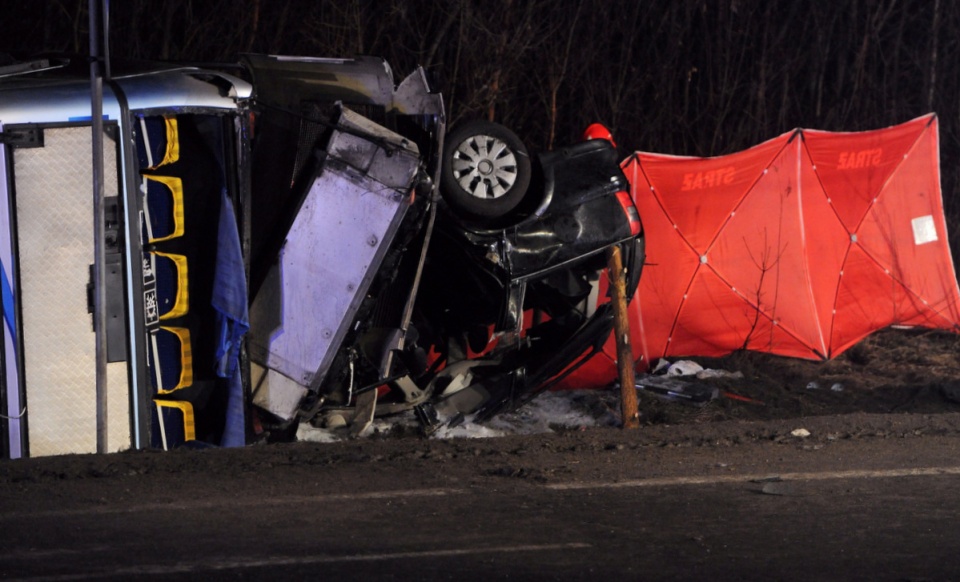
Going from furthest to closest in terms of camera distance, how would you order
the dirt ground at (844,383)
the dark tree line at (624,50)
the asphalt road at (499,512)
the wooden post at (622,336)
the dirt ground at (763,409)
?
the dark tree line at (624,50)
the dirt ground at (844,383)
the wooden post at (622,336)
the dirt ground at (763,409)
the asphalt road at (499,512)

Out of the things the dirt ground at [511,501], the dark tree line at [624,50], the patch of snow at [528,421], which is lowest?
the patch of snow at [528,421]

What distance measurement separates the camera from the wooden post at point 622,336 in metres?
7.96

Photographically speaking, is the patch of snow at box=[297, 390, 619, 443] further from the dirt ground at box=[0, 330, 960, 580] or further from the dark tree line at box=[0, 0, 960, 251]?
the dark tree line at box=[0, 0, 960, 251]

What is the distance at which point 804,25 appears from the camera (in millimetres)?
18109

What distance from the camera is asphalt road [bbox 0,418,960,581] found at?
4.40 m

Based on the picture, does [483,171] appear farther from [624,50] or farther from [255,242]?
[624,50]

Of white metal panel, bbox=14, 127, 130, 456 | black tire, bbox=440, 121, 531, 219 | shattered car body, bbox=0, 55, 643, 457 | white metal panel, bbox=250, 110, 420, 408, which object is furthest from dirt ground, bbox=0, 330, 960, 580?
black tire, bbox=440, 121, 531, 219

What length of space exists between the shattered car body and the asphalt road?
0.48 metres

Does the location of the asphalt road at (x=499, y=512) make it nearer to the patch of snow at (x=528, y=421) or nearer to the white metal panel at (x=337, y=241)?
the white metal panel at (x=337, y=241)

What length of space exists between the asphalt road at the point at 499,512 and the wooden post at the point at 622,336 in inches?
50.5

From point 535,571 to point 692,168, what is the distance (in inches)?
275

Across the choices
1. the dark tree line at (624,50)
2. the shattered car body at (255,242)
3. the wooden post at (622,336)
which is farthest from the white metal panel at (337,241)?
the dark tree line at (624,50)

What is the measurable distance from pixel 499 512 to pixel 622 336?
3.20 metres

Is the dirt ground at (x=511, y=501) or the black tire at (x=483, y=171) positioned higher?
the black tire at (x=483, y=171)
